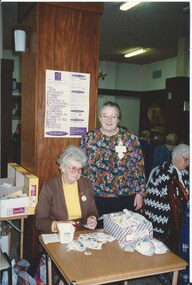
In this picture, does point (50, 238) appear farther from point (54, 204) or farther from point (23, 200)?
point (23, 200)

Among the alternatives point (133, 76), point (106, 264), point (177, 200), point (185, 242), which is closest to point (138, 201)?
point (177, 200)

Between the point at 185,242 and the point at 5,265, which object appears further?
the point at 185,242

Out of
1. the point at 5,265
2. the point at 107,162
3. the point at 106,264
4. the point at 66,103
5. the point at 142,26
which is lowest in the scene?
the point at 5,265

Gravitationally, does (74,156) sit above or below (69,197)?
above

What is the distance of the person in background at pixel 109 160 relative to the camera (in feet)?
8.13

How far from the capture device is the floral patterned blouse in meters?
2.48

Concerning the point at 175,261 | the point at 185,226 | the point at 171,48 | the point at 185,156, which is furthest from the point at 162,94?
the point at 175,261

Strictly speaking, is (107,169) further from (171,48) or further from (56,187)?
(171,48)

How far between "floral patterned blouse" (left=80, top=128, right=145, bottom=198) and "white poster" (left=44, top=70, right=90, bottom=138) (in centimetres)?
25

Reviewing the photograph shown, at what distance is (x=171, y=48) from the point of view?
7.20 m

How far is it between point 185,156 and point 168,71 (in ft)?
20.0

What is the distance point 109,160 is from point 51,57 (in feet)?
3.23

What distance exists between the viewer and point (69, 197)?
216 cm

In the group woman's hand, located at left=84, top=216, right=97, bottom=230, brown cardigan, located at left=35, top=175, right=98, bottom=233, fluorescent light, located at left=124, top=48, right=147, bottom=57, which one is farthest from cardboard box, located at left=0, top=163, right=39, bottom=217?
fluorescent light, located at left=124, top=48, right=147, bottom=57
